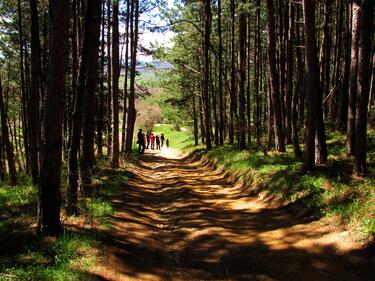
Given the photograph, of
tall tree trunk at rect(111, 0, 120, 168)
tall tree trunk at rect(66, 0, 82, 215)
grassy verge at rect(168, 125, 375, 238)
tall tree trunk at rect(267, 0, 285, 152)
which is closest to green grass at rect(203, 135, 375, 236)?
grassy verge at rect(168, 125, 375, 238)

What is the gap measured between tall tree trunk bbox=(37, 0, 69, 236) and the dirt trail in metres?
1.42

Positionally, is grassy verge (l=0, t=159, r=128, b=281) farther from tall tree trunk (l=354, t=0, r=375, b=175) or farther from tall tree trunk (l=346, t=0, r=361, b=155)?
tall tree trunk (l=346, t=0, r=361, b=155)

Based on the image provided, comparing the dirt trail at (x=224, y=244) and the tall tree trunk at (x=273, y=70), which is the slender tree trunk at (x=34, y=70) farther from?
the tall tree trunk at (x=273, y=70)

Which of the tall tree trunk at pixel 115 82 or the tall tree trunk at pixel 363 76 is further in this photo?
the tall tree trunk at pixel 115 82

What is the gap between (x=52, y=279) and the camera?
211 inches

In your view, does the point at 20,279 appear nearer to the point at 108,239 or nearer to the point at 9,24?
the point at 108,239

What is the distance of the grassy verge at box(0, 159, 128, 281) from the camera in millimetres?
5633

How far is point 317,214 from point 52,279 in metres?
5.57

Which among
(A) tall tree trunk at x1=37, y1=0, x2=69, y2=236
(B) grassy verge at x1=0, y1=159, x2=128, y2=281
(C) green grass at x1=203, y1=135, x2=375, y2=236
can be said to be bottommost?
(B) grassy verge at x1=0, y1=159, x2=128, y2=281

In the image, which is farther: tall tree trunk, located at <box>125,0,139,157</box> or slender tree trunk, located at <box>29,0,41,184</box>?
tall tree trunk, located at <box>125,0,139,157</box>

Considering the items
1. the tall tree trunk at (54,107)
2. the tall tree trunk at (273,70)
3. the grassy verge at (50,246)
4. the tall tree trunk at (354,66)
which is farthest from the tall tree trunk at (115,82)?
the tall tree trunk at (54,107)

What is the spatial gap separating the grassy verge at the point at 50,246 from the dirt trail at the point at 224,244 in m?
0.32

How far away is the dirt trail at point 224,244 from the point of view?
20.9ft

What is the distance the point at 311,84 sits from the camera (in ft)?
35.6
